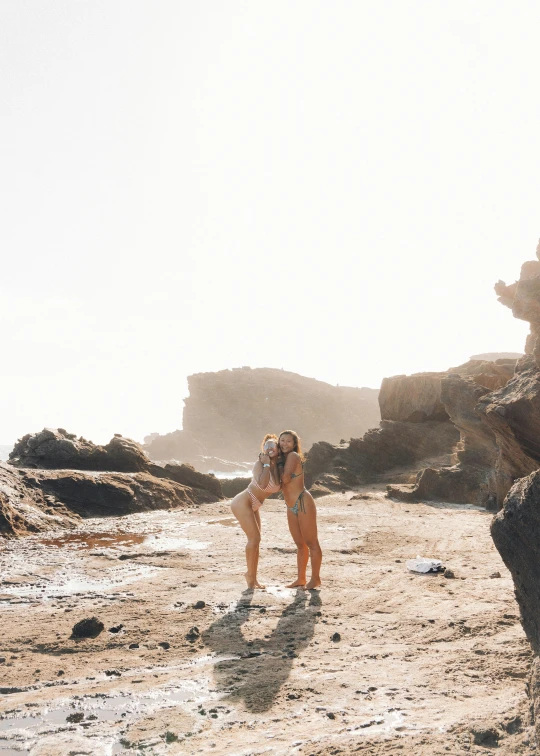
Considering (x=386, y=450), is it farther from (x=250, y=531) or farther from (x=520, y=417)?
(x=250, y=531)

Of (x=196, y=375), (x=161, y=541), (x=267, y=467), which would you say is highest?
(x=196, y=375)

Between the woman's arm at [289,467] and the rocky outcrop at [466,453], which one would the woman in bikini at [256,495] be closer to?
the woman's arm at [289,467]

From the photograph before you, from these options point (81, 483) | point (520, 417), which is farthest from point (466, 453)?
point (81, 483)

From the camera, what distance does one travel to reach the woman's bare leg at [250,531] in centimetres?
665

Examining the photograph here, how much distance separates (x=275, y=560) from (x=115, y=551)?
289 centimetres

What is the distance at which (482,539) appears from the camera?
984 centimetres

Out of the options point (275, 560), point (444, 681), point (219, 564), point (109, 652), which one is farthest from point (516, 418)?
point (109, 652)

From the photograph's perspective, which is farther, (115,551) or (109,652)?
(115,551)

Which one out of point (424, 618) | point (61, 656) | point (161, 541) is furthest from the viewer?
point (161, 541)

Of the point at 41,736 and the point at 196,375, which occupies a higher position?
the point at 196,375

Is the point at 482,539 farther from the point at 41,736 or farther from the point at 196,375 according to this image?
the point at 196,375

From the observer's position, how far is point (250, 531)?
675 centimetres

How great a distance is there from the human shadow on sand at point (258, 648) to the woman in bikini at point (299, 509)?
48cm

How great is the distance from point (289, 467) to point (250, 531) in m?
0.89
